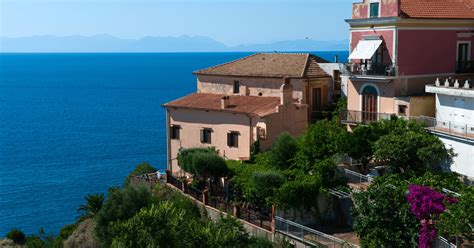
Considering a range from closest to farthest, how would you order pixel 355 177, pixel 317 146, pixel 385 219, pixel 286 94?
1. pixel 385 219
2. pixel 355 177
3. pixel 317 146
4. pixel 286 94

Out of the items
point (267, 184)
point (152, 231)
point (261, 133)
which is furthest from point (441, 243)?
point (261, 133)

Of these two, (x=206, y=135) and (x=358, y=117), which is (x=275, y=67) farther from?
(x=358, y=117)

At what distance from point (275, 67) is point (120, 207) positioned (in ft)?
46.8

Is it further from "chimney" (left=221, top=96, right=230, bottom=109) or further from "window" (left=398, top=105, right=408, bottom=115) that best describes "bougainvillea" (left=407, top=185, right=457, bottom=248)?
"chimney" (left=221, top=96, right=230, bottom=109)

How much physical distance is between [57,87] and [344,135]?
139417mm

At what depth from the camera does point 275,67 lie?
39781 mm

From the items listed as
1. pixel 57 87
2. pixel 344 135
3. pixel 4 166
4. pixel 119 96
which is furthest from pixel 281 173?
pixel 57 87

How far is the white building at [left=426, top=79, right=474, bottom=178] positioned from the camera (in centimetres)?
2812

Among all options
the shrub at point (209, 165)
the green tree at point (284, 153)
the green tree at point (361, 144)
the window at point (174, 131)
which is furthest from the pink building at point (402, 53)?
the window at point (174, 131)

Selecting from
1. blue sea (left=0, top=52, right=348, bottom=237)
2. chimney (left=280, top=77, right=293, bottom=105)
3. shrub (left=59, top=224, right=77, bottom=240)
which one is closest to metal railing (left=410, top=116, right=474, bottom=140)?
chimney (left=280, top=77, right=293, bottom=105)

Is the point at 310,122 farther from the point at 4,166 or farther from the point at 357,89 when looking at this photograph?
the point at 4,166

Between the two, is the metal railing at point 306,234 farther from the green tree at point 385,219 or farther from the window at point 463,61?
the window at point 463,61

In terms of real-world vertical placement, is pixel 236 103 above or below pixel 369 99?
below

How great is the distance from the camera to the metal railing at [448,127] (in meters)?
28.7
